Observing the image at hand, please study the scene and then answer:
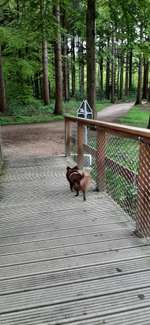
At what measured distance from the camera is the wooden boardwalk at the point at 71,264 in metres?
1.86

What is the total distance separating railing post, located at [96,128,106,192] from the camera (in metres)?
3.91

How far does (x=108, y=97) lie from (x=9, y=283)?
30486 millimetres

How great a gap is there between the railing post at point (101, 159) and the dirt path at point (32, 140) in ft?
10.8

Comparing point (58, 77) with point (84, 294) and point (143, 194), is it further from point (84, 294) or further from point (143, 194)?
point (84, 294)

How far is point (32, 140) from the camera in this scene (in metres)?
9.68

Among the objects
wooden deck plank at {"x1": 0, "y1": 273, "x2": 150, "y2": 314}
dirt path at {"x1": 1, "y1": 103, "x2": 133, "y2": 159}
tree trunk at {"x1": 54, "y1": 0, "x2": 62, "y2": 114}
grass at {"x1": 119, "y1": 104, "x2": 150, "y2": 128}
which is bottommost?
wooden deck plank at {"x1": 0, "y1": 273, "x2": 150, "y2": 314}

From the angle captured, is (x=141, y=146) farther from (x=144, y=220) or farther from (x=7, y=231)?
(x=7, y=231)

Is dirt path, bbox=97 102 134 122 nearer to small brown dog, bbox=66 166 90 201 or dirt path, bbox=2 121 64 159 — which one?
dirt path, bbox=2 121 64 159

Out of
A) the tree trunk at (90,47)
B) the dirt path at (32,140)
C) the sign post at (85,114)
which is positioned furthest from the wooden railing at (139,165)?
the tree trunk at (90,47)

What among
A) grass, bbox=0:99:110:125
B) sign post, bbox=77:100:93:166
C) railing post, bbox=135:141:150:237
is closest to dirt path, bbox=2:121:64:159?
grass, bbox=0:99:110:125

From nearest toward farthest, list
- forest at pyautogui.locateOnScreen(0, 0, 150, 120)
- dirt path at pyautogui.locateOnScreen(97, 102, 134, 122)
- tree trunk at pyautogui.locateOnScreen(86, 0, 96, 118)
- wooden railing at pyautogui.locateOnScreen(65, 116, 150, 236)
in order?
1. wooden railing at pyautogui.locateOnScreen(65, 116, 150, 236)
2. tree trunk at pyautogui.locateOnScreen(86, 0, 96, 118)
3. forest at pyautogui.locateOnScreen(0, 0, 150, 120)
4. dirt path at pyautogui.locateOnScreen(97, 102, 134, 122)

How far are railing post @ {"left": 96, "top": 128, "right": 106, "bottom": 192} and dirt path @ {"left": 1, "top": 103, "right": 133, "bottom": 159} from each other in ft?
10.8

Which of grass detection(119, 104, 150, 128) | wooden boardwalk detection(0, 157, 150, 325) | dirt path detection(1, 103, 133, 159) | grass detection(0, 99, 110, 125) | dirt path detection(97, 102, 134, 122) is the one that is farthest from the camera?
dirt path detection(97, 102, 134, 122)

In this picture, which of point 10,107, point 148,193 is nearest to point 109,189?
point 148,193
